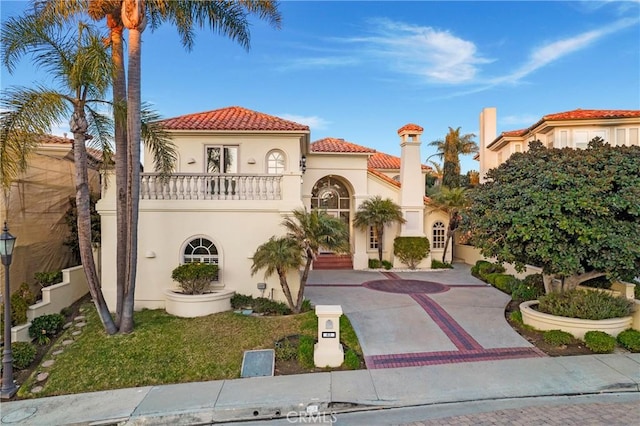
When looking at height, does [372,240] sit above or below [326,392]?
above

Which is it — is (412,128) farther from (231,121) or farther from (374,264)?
(231,121)

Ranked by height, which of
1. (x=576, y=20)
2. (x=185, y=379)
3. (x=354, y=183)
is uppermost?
(x=576, y=20)

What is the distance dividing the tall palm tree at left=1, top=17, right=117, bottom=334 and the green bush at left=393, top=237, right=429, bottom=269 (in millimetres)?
13599

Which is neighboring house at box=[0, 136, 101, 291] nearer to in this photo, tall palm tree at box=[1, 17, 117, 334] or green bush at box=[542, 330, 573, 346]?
tall palm tree at box=[1, 17, 117, 334]

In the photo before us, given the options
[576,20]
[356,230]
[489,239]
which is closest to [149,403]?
[489,239]

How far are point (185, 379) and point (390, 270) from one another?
1300 centimetres

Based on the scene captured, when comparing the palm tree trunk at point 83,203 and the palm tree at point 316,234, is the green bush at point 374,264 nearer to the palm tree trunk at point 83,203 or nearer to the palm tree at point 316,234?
the palm tree at point 316,234

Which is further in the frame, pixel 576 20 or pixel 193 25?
pixel 576 20

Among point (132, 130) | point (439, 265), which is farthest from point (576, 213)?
point (439, 265)

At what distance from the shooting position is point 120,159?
29.0ft

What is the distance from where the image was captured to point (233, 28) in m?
10.2

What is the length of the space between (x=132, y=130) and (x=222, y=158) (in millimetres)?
6705

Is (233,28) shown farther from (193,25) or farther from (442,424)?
(442,424)

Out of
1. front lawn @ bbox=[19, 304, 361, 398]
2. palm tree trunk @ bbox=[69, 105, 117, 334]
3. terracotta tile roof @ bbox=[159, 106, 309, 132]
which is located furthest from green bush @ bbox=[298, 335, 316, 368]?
terracotta tile roof @ bbox=[159, 106, 309, 132]
